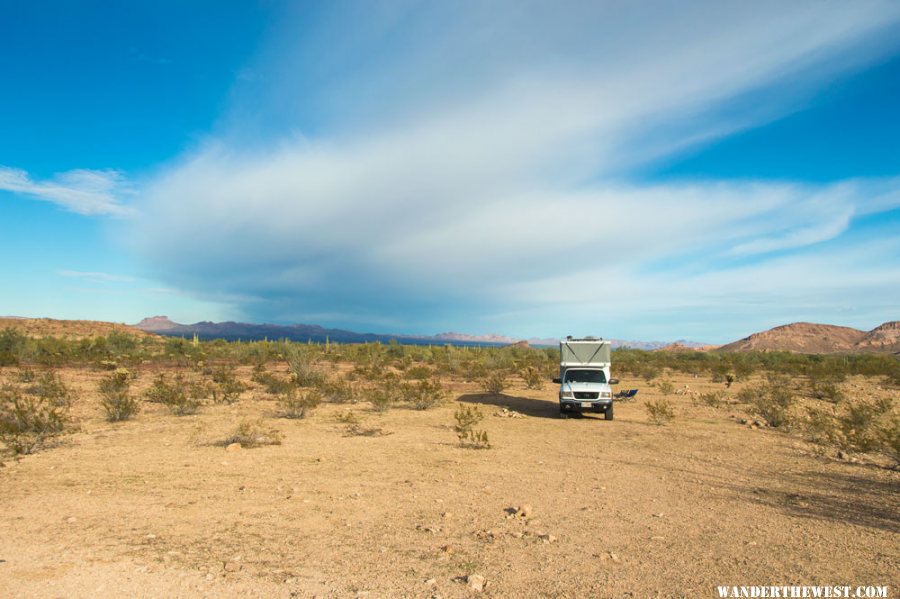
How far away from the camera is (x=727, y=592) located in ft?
15.5

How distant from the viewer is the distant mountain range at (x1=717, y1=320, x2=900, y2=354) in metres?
103

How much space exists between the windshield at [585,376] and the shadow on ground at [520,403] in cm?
153

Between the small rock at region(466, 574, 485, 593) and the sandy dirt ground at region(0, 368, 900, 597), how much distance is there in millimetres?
28

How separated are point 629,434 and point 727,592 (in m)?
9.31

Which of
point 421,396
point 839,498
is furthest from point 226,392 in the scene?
point 839,498

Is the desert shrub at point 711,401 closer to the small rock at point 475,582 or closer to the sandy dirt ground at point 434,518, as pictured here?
the sandy dirt ground at point 434,518

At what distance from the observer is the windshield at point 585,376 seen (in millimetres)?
16797

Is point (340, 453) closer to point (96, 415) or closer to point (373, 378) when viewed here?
point (96, 415)

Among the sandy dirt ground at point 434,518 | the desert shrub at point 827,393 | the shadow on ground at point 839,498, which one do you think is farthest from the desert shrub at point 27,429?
the desert shrub at point 827,393

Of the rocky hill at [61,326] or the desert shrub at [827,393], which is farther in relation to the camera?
the rocky hill at [61,326]

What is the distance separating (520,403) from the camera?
20797 millimetres

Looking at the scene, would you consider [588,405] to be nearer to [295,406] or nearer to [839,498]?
[839,498]

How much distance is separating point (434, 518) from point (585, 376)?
11.3 metres

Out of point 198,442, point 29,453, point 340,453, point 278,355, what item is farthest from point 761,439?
point 278,355
